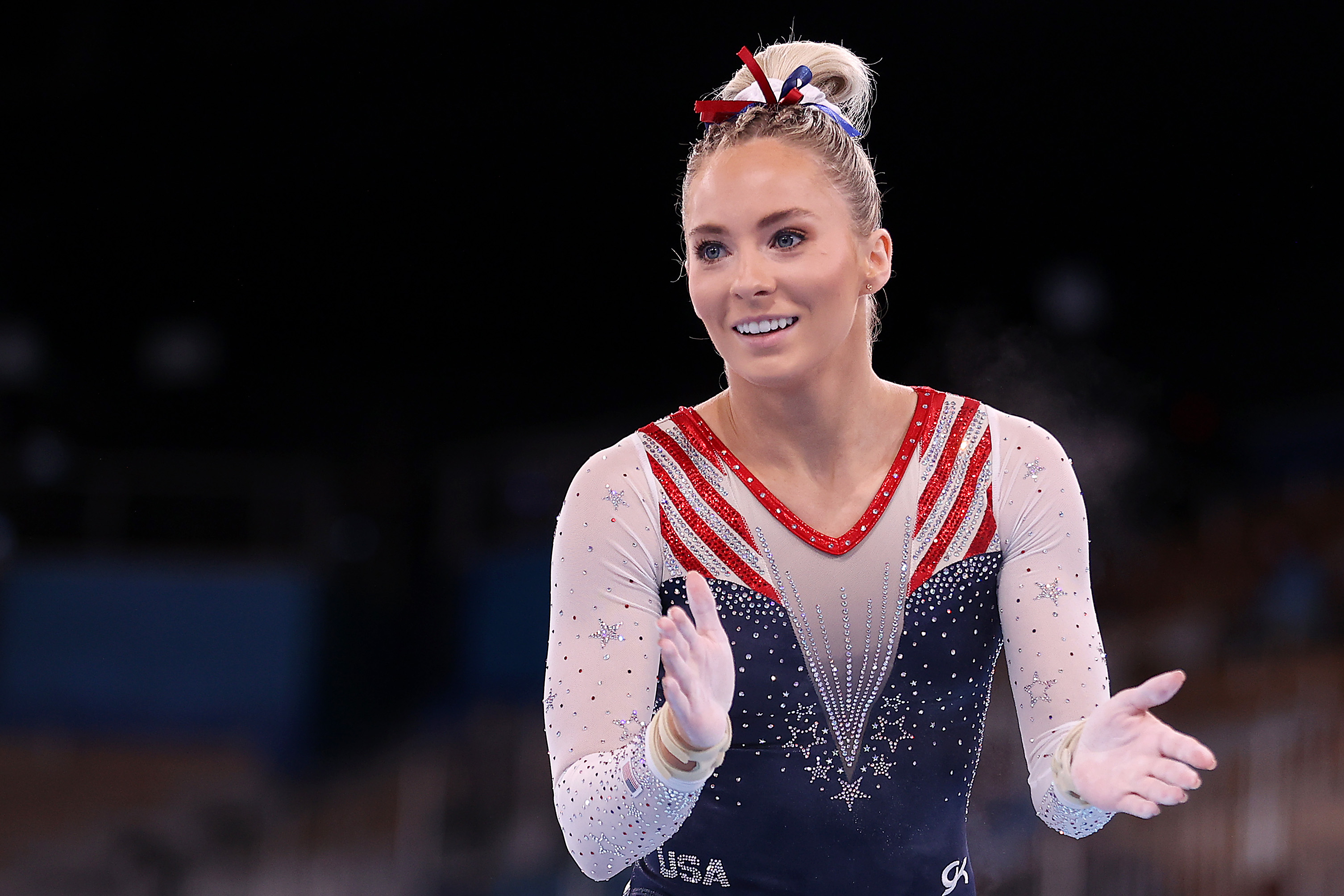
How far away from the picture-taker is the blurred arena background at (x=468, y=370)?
4.93 meters

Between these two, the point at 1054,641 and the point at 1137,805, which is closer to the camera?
the point at 1137,805

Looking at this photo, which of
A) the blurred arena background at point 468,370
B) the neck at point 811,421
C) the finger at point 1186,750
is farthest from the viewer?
the blurred arena background at point 468,370

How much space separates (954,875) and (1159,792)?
1.28 feet

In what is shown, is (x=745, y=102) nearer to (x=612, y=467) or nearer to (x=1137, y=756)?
(x=612, y=467)

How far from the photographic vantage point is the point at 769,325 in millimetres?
1520

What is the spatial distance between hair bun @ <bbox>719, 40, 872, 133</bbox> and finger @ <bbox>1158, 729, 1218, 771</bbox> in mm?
849

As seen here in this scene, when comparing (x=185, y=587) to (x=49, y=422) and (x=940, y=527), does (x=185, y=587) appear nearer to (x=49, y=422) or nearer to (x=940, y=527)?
(x=49, y=422)

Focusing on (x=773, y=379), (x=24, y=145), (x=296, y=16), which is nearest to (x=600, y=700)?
(x=773, y=379)

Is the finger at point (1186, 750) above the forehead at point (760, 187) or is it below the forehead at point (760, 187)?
below

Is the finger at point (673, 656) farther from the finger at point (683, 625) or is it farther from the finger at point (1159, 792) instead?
the finger at point (1159, 792)

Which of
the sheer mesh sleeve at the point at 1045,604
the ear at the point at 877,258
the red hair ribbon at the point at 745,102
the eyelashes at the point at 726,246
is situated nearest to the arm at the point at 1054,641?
the sheer mesh sleeve at the point at 1045,604

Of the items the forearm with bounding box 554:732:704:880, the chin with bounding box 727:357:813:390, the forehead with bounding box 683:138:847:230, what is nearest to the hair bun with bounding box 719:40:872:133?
the forehead with bounding box 683:138:847:230

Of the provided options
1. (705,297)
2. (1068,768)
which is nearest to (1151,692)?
(1068,768)

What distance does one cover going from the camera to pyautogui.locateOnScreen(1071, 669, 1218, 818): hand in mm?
1188
